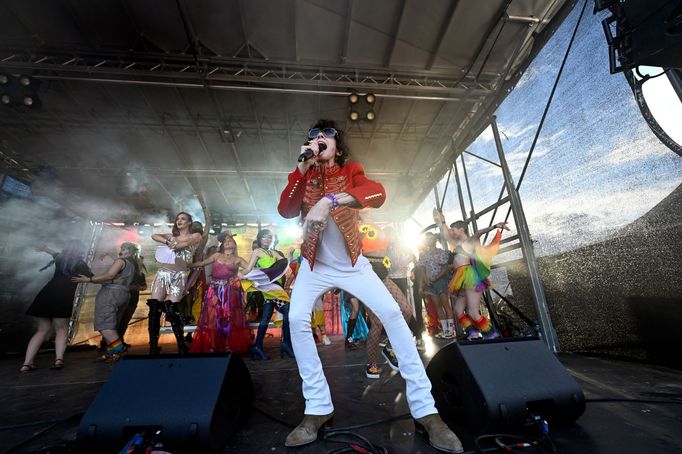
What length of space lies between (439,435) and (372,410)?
690mm

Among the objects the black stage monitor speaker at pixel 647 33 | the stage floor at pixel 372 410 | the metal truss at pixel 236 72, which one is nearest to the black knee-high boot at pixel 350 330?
the stage floor at pixel 372 410

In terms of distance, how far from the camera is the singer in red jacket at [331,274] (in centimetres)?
164

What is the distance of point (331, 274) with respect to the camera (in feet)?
6.32

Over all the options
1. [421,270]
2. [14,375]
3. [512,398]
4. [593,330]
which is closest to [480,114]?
[421,270]

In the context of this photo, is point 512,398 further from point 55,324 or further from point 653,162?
point 55,324

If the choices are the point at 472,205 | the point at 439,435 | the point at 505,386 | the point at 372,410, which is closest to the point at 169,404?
the point at 372,410

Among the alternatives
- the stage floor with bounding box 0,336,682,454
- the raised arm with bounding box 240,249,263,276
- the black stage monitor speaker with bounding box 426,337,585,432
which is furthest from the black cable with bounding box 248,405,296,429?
the raised arm with bounding box 240,249,263,276

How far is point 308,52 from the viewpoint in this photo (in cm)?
592

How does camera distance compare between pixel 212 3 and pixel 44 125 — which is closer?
pixel 212 3

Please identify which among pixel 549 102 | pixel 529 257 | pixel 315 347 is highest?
pixel 549 102

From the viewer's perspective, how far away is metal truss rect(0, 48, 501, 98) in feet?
18.5

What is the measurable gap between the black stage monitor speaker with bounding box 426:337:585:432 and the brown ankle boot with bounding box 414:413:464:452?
0.21 meters

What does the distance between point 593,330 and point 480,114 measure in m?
4.95

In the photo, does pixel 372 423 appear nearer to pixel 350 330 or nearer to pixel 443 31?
pixel 350 330
